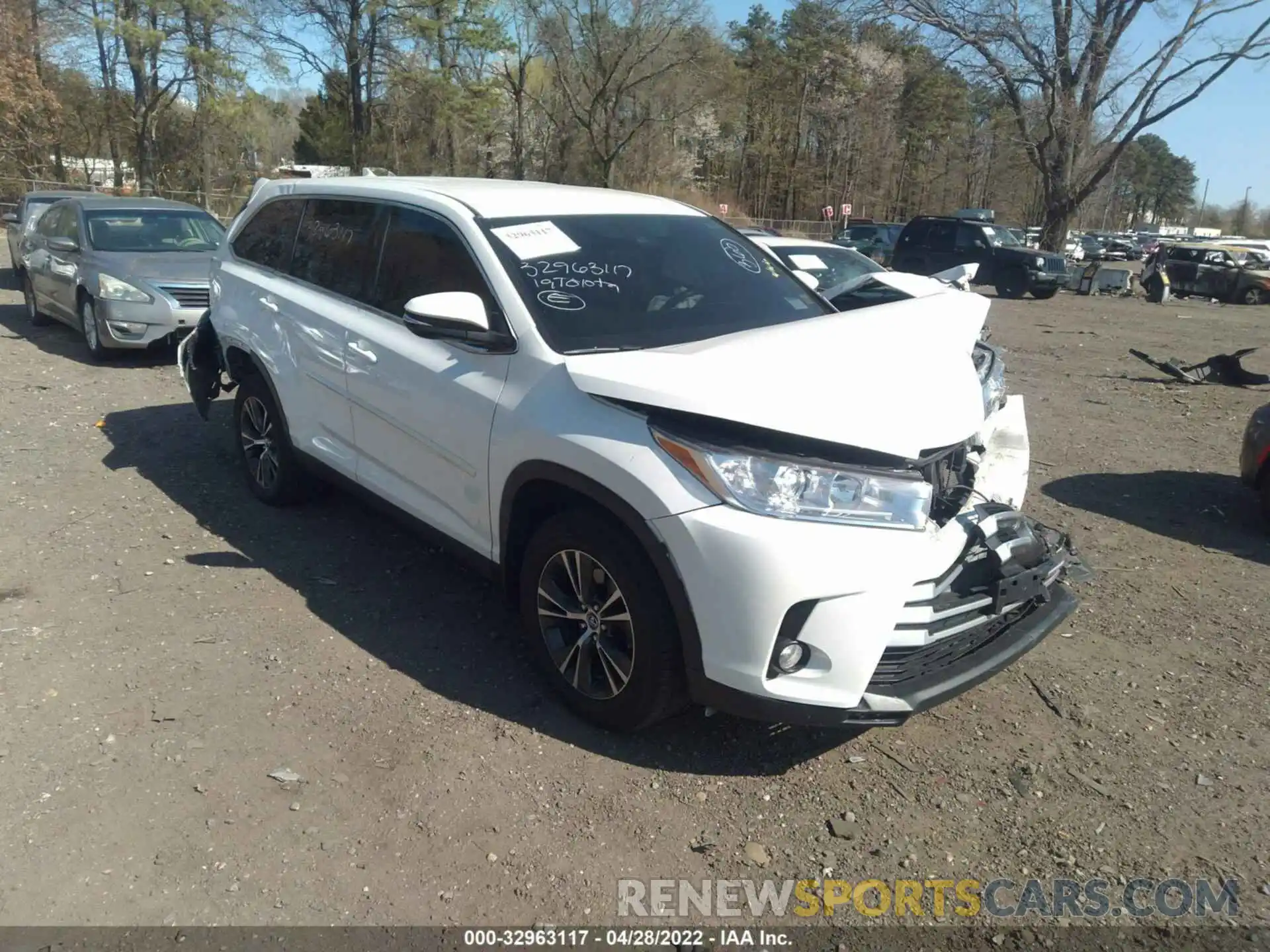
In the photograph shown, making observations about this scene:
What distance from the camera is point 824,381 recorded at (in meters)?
3.13

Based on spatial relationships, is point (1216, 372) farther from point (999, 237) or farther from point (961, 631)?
point (999, 237)

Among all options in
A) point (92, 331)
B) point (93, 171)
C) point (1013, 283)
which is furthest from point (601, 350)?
point (93, 171)

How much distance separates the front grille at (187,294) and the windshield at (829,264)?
5.79 meters

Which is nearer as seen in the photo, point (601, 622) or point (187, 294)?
point (601, 622)

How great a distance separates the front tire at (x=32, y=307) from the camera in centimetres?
1188

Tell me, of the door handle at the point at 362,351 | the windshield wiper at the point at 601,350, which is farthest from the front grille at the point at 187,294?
the windshield wiper at the point at 601,350

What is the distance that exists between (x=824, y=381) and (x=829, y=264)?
8.06 meters

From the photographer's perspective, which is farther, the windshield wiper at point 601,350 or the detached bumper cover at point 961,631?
the windshield wiper at point 601,350

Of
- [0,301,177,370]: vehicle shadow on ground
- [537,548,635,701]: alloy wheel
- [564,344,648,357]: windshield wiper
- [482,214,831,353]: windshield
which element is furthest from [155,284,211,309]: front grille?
[537,548,635,701]: alloy wheel

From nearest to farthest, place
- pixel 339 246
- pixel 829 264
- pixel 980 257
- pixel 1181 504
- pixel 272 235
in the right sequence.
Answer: pixel 339 246 < pixel 272 235 < pixel 1181 504 < pixel 829 264 < pixel 980 257

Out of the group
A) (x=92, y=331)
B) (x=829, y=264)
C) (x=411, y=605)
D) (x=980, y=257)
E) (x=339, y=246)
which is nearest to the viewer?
(x=411, y=605)

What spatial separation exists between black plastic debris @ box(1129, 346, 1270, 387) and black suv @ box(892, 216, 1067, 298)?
40.7 ft

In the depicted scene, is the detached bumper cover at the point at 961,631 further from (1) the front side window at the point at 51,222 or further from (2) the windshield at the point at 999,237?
(2) the windshield at the point at 999,237

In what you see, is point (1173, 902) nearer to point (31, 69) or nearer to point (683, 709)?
point (683, 709)
